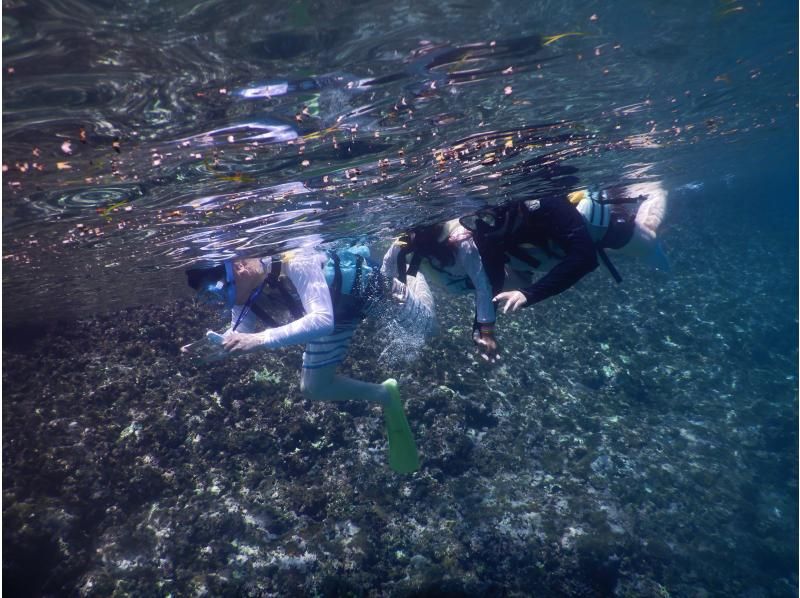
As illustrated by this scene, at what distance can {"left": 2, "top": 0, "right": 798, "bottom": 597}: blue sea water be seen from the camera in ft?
15.0

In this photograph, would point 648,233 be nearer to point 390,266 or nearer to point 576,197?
point 576,197

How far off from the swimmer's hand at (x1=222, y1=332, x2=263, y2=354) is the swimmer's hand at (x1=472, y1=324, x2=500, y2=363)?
259 centimetres

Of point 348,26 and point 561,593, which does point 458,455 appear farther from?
point 348,26

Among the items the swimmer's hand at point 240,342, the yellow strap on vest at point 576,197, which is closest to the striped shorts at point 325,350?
the swimmer's hand at point 240,342

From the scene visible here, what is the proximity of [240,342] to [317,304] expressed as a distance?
1.05 meters

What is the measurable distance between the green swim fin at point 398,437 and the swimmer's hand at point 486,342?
3276 mm

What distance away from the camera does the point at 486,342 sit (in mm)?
5043

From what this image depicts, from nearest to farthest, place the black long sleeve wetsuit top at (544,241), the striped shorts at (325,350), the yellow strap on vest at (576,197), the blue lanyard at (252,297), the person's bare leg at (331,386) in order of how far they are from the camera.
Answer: the black long sleeve wetsuit top at (544,241) < the yellow strap on vest at (576,197) < the blue lanyard at (252,297) < the striped shorts at (325,350) < the person's bare leg at (331,386)

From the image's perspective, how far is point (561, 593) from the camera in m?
7.43

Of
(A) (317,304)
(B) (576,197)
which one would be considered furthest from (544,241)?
(A) (317,304)

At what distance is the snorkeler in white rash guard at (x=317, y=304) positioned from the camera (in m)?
5.29

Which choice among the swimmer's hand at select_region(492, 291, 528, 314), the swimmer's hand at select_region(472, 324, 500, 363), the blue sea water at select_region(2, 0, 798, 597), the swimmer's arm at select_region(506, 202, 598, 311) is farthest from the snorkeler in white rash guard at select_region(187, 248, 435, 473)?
the swimmer's arm at select_region(506, 202, 598, 311)

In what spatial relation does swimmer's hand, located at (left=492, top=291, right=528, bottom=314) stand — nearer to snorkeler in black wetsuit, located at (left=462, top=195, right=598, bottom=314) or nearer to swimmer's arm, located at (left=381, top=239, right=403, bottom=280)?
snorkeler in black wetsuit, located at (left=462, top=195, right=598, bottom=314)

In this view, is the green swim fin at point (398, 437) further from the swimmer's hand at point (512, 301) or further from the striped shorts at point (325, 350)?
A: the swimmer's hand at point (512, 301)
